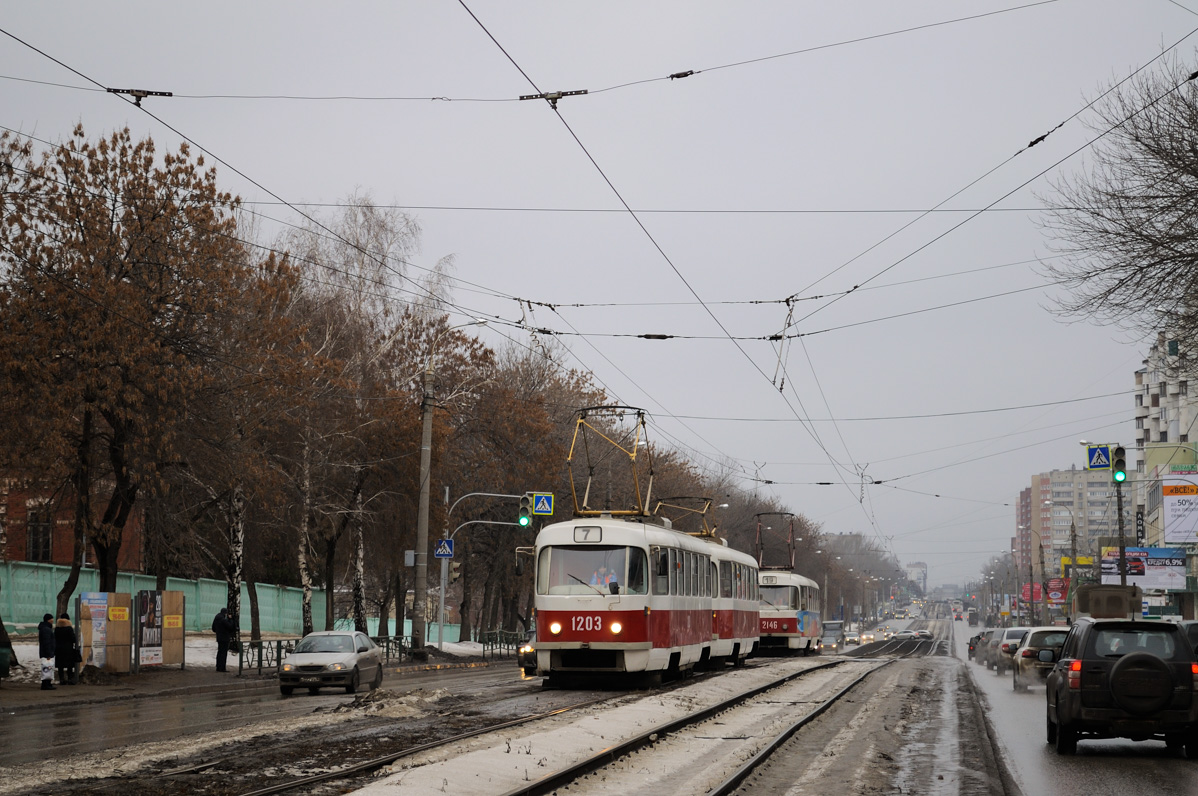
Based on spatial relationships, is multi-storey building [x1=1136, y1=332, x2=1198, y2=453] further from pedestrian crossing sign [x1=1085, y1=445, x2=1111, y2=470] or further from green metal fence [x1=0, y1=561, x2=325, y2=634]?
green metal fence [x1=0, y1=561, x2=325, y2=634]

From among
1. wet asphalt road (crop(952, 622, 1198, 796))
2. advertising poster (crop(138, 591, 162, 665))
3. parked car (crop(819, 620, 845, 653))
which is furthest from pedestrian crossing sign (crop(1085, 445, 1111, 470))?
parked car (crop(819, 620, 845, 653))

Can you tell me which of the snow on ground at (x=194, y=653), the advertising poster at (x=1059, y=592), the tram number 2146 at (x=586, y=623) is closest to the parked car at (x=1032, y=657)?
the tram number 2146 at (x=586, y=623)

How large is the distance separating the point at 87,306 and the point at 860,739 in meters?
18.1

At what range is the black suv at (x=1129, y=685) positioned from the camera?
13891 millimetres

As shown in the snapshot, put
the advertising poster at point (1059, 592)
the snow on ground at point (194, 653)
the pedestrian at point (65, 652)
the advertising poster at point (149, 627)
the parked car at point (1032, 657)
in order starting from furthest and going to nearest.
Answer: the advertising poster at point (1059, 592), the advertising poster at point (149, 627), the snow on ground at point (194, 653), the parked car at point (1032, 657), the pedestrian at point (65, 652)

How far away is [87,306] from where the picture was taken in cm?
2656

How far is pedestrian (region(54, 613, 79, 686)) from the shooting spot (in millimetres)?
26906

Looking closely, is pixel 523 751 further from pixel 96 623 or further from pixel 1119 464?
pixel 1119 464

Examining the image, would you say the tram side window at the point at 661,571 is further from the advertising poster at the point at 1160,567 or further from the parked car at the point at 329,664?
the advertising poster at the point at 1160,567

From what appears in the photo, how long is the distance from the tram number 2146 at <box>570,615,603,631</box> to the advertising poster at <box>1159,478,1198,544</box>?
51248 millimetres

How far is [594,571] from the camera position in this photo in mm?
25078

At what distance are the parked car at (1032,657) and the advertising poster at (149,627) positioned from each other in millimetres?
19812

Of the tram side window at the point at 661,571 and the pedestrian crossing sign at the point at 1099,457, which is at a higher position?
the pedestrian crossing sign at the point at 1099,457

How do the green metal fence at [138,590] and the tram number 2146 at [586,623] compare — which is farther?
the green metal fence at [138,590]
